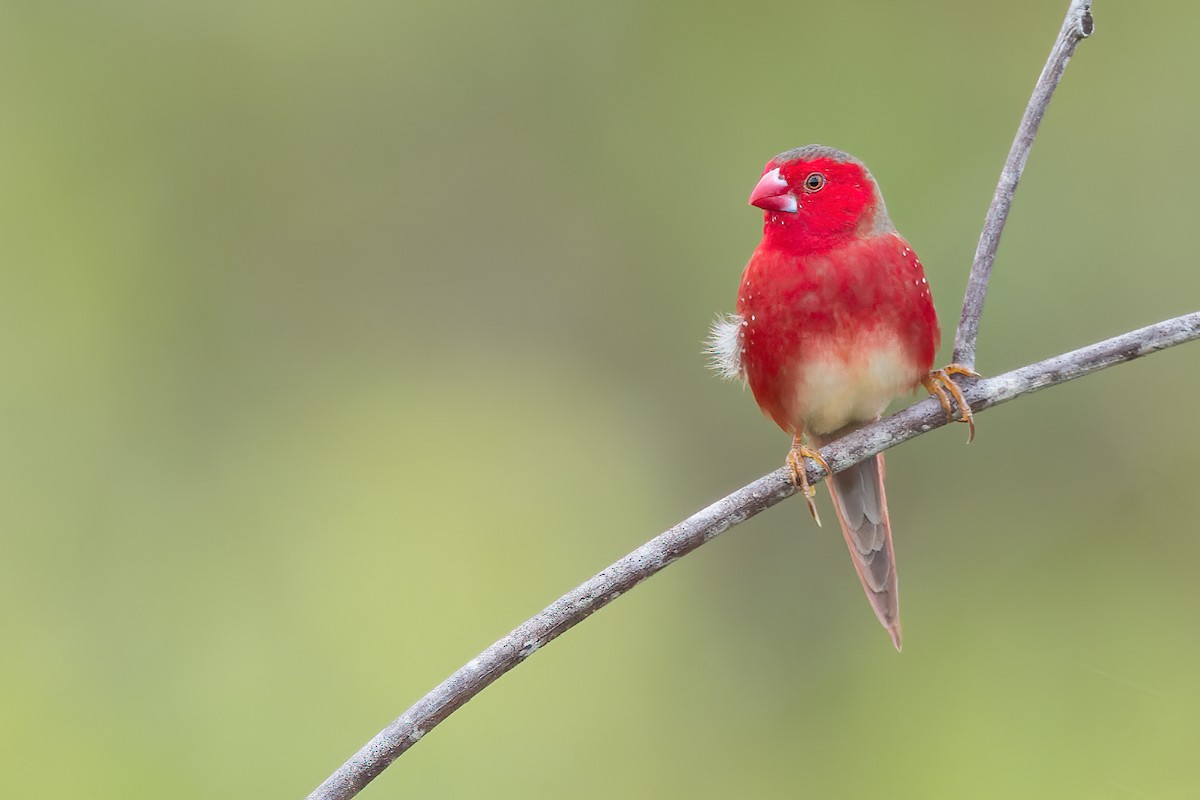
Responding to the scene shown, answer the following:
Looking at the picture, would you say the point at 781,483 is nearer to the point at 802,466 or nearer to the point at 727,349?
the point at 802,466

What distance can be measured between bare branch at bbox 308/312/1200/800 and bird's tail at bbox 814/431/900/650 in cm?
72

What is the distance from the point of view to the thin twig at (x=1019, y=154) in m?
2.73

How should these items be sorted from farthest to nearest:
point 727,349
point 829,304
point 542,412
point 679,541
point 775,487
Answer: point 542,412 → point 727,349 → point 829,304 → point 775,487 → point 679,541

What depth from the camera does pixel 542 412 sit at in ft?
25.2

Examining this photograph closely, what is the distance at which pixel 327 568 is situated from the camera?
686 cm

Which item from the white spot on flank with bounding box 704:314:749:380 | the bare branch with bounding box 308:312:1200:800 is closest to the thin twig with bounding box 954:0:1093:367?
the bare branch with bounding box 308:312:1200:800

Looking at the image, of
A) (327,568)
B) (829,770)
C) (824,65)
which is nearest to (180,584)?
(327,568)

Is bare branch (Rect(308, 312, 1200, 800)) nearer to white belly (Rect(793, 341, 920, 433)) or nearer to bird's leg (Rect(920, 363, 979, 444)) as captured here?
bird's leg (Rect(920, 363, 979, 444))

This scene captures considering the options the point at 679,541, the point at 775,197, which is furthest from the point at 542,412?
the point at 679,541

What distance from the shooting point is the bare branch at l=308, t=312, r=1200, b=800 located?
2.28 meters

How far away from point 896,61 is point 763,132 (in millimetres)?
779

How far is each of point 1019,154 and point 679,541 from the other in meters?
1.06

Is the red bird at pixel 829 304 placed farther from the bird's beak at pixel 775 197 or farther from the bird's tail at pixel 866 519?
the bird's tail at pixel 866 519

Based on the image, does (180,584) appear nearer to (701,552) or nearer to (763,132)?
(701,552)
